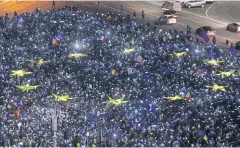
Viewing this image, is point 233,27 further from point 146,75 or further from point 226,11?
point 146,75

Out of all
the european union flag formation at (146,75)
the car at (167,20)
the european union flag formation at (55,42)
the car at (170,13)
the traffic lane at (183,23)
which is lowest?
the traffic lane at (183,23)

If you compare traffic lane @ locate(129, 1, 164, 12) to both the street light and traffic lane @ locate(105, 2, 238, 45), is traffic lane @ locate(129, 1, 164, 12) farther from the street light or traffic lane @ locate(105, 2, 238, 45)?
the street light

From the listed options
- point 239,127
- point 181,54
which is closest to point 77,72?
point 181,54

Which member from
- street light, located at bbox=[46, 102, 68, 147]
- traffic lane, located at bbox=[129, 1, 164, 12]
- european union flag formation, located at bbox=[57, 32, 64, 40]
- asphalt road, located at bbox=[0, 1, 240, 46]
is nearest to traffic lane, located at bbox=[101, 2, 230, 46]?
asphalt road, located at bbox=[0, 1, 240, 46]

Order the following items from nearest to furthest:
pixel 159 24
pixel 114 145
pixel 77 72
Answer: pixel 114 145 → pixel 77 72 → pixel 159 24

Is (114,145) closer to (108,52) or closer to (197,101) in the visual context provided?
(197,101)

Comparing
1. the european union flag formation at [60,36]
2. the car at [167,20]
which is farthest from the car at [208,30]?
the european union flag formation at [60,36]

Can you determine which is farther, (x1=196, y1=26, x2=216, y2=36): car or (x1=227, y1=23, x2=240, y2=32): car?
(x1=227, y1=23, x2=240, y2=32): car

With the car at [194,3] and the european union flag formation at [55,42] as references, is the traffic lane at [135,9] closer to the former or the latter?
the car at [194,3]
